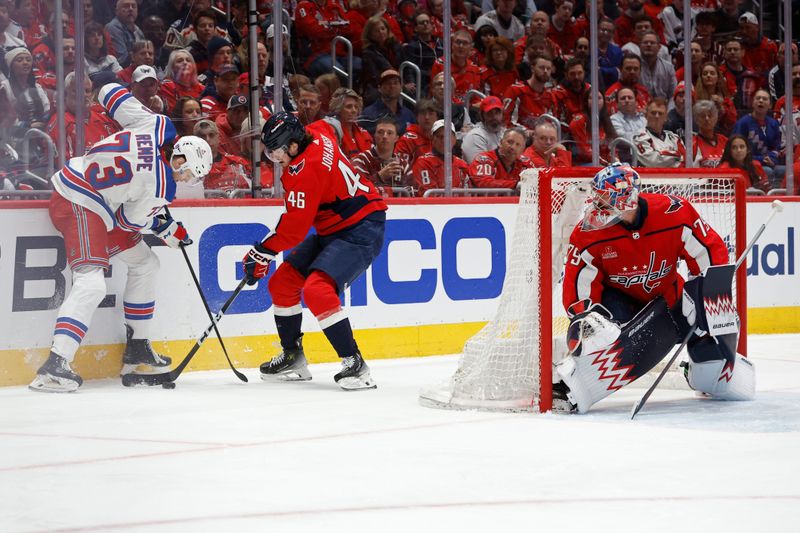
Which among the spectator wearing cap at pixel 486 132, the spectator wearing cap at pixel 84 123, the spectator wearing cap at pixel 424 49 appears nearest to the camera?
the spectator wearing cap at pixel 84 123

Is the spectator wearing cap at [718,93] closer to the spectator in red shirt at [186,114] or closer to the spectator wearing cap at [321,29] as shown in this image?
the spectator wearing cap at [321,29]

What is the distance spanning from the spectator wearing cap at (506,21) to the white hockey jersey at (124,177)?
3.12 metres

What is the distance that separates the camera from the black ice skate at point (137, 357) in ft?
19.0

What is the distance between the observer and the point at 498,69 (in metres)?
7.87

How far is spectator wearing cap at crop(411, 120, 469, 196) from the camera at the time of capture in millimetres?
7027

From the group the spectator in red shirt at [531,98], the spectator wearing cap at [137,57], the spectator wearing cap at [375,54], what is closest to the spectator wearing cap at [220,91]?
the spectator wearing cap at [137,57]

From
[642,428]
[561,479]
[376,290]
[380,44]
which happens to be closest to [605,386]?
[642,428]

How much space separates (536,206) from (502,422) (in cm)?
93

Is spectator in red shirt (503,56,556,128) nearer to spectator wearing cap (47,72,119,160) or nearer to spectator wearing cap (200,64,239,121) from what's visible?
spectator wearing cap (200,64,239,121)

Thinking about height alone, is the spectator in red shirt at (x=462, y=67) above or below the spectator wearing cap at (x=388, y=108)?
above

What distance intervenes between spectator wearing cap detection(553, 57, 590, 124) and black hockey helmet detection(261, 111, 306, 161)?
9.08 ft

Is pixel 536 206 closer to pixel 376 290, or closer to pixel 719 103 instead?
pixel 376 290

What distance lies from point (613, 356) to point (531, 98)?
3.55 m

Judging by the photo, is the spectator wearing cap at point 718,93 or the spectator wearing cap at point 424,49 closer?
the spectator wearing cap at point 424,49
